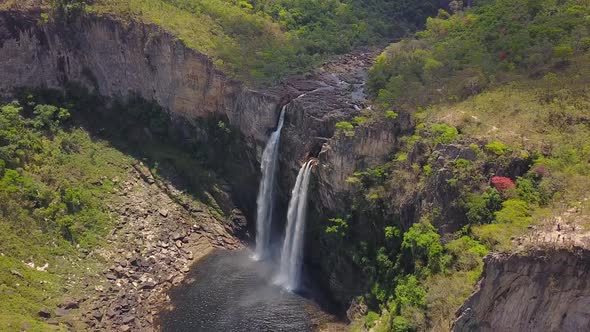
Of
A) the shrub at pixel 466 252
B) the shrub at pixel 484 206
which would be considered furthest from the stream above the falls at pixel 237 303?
the shrub at pixel 484 206

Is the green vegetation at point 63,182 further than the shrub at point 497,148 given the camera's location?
Yes

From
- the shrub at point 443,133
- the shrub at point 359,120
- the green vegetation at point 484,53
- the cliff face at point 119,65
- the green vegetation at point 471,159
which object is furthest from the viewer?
the cliff face at point 119,65

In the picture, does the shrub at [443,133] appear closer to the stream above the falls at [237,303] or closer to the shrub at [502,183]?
the shrub at [502,183]

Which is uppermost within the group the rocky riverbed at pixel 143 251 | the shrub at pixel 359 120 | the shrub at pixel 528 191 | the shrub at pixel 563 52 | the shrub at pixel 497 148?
the shrub at pixel 563 52

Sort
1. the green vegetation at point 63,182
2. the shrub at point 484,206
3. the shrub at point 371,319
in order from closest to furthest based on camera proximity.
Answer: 1. the shrub at point 484,206
2. the shrub at point 371,319
3. the green vegetation at point 63,182

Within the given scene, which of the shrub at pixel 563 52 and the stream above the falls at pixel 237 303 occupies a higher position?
the shrub at pixel 563 52

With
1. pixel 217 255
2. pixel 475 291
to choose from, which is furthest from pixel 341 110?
pixel 475 291

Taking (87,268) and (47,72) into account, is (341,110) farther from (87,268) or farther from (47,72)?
(47,72)
